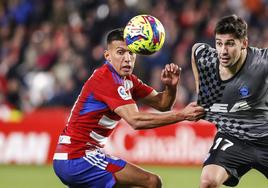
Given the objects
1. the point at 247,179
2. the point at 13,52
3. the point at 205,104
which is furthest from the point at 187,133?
the point at 205,104

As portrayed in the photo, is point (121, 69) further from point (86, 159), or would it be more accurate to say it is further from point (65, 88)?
point (65, 88)

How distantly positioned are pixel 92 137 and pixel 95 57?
8.88 metres

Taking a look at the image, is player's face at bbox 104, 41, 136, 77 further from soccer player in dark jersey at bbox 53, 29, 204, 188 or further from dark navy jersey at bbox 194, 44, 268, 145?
dark navy jersey at bbox 194, 44, 268, 145

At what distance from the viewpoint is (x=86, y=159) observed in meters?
7.73

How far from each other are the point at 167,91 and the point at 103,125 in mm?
944

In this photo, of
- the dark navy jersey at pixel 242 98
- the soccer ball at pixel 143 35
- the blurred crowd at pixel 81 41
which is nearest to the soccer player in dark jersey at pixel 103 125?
the soccer ball at pixel 143 35

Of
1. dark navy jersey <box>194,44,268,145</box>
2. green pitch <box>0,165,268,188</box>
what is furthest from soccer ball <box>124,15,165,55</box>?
green pitch <box>0,165,268,188</box>

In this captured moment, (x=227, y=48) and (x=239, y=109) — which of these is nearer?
(x=227, y=48)

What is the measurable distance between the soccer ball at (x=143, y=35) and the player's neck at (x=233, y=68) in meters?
0.73

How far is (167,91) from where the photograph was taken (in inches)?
332

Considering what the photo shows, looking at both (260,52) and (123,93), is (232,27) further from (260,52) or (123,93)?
(123,93)

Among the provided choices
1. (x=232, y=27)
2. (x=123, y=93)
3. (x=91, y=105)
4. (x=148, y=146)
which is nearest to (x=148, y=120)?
(x=123, y=93)

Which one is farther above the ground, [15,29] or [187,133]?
[15,29]

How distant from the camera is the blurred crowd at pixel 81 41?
1656 cm
